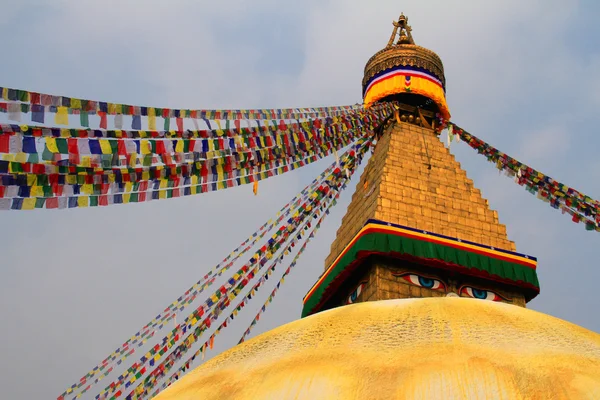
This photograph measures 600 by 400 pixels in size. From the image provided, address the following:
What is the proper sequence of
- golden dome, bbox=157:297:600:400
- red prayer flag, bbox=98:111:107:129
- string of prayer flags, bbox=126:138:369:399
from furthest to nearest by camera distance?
string of prayer flags, bbox=126:138:369:399, red prayer flag, bbox=98:111:107:129, golden dome, bbox=157:297:600:400

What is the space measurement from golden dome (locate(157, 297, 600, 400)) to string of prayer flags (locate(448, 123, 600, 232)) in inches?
289

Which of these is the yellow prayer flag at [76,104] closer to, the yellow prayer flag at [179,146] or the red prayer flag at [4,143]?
the red prayer flag at [4,143]

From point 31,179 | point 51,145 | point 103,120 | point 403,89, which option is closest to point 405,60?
point 403,89

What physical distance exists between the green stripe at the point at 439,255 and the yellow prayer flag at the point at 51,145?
214 inches

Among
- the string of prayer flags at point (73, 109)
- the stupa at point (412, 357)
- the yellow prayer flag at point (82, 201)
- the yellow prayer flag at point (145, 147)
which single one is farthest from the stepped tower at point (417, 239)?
the yellow prayer flag at point (82, 201)

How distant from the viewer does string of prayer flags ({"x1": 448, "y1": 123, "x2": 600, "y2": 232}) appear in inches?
419

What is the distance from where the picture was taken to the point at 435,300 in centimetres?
418

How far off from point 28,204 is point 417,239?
6.08 metres

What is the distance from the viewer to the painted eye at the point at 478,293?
9.38m

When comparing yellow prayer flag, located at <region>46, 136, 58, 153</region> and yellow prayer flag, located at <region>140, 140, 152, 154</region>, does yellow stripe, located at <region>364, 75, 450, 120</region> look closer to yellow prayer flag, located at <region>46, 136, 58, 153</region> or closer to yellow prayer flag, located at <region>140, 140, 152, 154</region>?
yellow prayer flag, located at <region>140, 140, 152, 154</region>

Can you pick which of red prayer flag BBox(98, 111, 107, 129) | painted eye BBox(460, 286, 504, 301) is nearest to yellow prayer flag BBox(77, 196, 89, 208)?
red prayer flag BBox(98, 111, 107, 129)

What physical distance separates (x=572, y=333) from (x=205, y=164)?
3.73 metres

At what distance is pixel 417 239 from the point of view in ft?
30.1

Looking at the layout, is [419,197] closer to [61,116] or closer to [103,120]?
[103,120]
